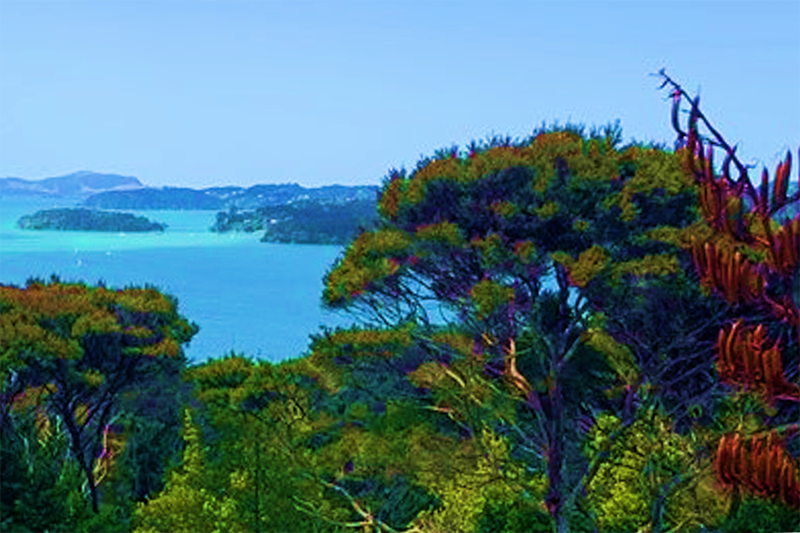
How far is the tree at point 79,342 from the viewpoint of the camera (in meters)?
16.2

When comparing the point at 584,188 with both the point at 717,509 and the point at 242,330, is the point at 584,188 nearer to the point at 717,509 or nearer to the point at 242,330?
the point at 717,509

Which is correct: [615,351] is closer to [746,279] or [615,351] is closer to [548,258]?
[548,258]

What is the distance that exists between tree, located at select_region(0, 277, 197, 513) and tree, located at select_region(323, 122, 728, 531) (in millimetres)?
5262

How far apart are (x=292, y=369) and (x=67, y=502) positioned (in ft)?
18.3

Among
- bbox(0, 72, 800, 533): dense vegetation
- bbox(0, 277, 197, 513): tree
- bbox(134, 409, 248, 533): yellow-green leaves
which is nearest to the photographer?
bbox(134, 409, 248, 533): yellow-green leaves

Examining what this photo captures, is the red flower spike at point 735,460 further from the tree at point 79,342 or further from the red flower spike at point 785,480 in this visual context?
the tree at point 79,342

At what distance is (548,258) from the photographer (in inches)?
520

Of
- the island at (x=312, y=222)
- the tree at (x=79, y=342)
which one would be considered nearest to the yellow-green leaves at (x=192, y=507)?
the tree at (x=79, y=342)

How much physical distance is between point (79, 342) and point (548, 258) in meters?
8.88

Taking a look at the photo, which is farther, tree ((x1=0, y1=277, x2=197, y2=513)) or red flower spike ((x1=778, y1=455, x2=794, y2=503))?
tree ((x1=0, y1=277, x2=197, y2=513))

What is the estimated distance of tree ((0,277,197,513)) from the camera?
16156mm

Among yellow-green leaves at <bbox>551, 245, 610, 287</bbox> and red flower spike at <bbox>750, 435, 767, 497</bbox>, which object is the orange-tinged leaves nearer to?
yellow-green leaves at <bbox>551, 245, 610, 287</bbox>

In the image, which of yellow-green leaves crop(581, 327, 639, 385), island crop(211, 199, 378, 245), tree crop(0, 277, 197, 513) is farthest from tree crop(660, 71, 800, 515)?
island crop(211, 199, 378, 245)

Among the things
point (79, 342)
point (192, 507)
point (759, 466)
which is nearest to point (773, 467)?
point (759, 466)
